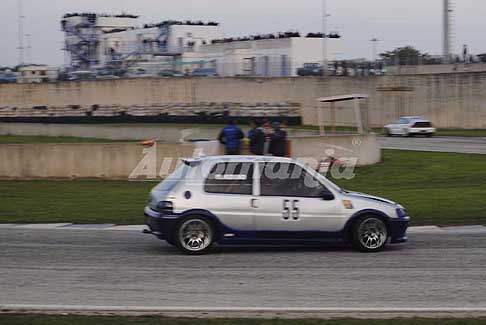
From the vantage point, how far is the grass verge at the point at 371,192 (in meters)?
16.6

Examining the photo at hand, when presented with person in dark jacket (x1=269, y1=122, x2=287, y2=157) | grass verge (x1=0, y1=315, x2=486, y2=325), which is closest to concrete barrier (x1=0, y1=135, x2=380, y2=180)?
person in dark jacket (x1=269, y1=122, x2=287, y2=157)

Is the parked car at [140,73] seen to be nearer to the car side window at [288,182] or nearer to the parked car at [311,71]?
the parked car at [311,71]

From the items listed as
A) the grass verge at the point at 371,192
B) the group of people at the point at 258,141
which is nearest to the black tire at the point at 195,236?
the grass verge at the point at 371,192

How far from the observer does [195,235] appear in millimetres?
11969

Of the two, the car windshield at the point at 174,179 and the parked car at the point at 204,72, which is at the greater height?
the parked car at the point at 204,72

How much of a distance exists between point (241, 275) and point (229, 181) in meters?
2.15

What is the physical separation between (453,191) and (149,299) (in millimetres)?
12712

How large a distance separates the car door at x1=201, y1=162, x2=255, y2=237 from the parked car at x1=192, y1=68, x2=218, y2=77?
2143 inches

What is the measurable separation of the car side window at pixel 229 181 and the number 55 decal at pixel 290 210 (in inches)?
21.5

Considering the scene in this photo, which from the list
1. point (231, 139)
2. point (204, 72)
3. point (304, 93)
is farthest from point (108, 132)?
point (231, 139)

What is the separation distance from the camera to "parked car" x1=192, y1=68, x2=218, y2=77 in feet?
218

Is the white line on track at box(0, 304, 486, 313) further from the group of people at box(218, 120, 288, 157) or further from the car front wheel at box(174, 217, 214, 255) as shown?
the group of people at box(218, 120, 288, 157)

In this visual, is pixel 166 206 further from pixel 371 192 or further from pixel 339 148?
pixel 339 148

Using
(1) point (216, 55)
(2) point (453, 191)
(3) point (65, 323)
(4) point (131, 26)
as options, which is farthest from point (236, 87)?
(3) point (65, 323)
